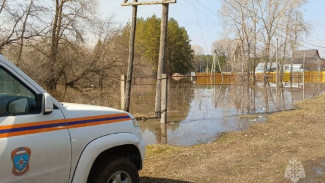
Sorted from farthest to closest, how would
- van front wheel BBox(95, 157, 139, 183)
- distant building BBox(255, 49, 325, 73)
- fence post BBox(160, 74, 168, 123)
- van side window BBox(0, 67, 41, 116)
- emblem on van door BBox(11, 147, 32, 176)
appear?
1. distant building BBox(255, 49, 325, 73)
2. fence post BBox(160, 74, 168, 123)
3. van front wheel BBox(95, 157, 139, 183)
4. van side window BBox(0, 67, 41, 116)
5. emblem on van door BBox(11, 147, 32, 176)

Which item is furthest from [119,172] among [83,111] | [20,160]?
[20,160]

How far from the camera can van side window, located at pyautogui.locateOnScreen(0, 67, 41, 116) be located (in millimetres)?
2887

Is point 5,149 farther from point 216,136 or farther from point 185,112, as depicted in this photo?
point 185,112

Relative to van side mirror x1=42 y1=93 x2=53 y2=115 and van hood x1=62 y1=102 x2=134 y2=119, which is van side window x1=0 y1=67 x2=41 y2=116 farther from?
van hood x1=62 y1=102 x2=134 y2=119

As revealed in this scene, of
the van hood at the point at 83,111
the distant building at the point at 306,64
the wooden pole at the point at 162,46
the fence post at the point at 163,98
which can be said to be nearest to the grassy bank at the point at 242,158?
the van hood at the point at 83,111

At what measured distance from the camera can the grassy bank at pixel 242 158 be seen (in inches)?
224

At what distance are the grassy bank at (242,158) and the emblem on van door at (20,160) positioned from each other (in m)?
2.99

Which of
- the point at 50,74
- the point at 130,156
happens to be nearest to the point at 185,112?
the point at 130,156

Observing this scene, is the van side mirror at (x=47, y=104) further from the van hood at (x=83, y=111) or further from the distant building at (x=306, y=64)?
the distant building at (x=306, y=64)

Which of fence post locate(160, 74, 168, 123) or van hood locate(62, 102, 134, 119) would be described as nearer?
van hood locate(62, 102, 134, 119)

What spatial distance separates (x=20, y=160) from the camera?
9.21ft

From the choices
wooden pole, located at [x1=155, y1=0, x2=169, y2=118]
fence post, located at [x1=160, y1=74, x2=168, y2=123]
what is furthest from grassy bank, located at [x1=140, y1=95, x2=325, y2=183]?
wooden pole, located at [x1=155, y1=0, x2=169, y2=118]

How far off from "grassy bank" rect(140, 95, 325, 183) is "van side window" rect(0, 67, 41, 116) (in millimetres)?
2999

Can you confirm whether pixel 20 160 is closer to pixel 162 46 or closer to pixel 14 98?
pixel 14 98
